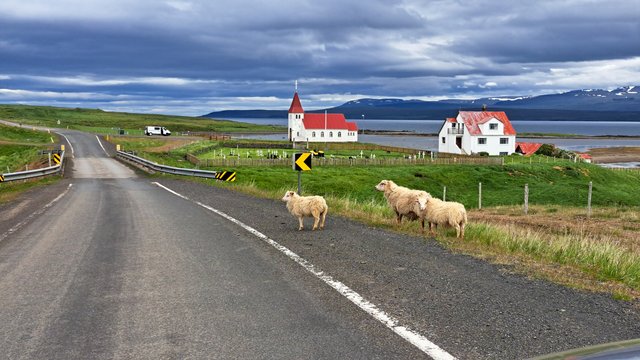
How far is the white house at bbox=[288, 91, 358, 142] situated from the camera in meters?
102

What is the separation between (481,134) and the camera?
265 feet

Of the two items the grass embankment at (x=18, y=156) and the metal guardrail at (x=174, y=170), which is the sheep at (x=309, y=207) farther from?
Result: the metal guardrail at (x=174, y=170)

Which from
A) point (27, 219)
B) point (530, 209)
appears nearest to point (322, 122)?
point (530, 209)

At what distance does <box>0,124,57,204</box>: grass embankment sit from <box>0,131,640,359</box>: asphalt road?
46.3 ft

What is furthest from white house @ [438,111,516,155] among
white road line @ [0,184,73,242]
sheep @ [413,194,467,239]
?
sheep @ [413,194,467,239]

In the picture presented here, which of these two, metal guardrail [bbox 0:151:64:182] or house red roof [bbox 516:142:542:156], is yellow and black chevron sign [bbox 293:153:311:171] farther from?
house red roof [bbox 516:142:542:156]

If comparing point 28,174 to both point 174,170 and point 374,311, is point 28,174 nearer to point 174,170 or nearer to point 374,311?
point 174,170

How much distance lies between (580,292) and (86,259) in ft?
26.3

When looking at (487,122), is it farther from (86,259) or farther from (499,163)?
(86,259)

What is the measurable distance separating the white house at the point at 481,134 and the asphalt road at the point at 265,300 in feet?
234

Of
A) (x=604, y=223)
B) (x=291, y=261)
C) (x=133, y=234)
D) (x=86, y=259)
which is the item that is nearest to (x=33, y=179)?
(x=133, y=234)

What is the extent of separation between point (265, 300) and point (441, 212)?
657 centimetres

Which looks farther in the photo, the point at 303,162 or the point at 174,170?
the point at 174,170

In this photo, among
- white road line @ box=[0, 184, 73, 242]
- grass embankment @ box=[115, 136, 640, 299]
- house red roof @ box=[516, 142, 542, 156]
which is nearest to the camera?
grass embankment @ box=[115, 136, 640, 299]
